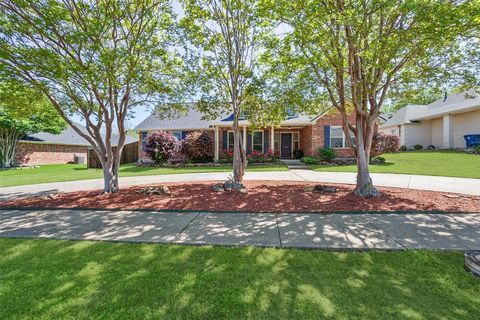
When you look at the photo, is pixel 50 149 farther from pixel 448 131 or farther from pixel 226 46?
pixel 448 131

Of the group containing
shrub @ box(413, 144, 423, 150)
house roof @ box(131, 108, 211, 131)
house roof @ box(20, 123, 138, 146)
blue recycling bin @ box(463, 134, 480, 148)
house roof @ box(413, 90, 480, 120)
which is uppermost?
house roof @ box(413, 90, 480, 120)

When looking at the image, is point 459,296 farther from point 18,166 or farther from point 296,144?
point 18,166

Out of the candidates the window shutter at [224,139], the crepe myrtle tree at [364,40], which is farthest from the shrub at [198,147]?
the crepe myrtle tree at [364,40]

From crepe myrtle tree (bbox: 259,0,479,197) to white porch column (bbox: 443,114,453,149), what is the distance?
732 inches

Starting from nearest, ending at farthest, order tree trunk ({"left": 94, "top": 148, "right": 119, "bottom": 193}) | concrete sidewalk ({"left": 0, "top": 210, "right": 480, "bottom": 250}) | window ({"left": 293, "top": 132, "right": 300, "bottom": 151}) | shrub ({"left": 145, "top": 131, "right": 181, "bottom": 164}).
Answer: concrete sidewalk ({"left": 0, "top": 210, "right": 480, "bottom": 250}) < tree trunk ({"left": 94, "top": 148, "right": 119, "bottom": 193}) < shrub ({"left": 145, "top": 131, "right": 181, "bottom": 164}) < window ({"left": 293, "top": 132, "right": 300, "bottom": 151})

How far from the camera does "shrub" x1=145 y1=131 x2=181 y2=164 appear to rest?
56.6 feet

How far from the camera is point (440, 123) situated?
22.5 meters

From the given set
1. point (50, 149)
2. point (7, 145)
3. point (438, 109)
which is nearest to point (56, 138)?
point (50, 149)

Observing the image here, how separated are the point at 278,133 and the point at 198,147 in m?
6.85

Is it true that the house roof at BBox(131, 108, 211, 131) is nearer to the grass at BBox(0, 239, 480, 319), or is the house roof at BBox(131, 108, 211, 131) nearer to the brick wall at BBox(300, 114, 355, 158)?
the brick wall at BBox(300, 114, 355, 158)

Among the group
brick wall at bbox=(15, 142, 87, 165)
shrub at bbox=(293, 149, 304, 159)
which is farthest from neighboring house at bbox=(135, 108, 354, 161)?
brick wall at bbox=(15, 142, 87, 165)

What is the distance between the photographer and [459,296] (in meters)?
2.45

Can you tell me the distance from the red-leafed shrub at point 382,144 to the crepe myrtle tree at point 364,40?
9.57 metres

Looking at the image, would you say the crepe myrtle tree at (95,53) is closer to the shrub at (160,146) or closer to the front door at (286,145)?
the shrub at (160,146)
